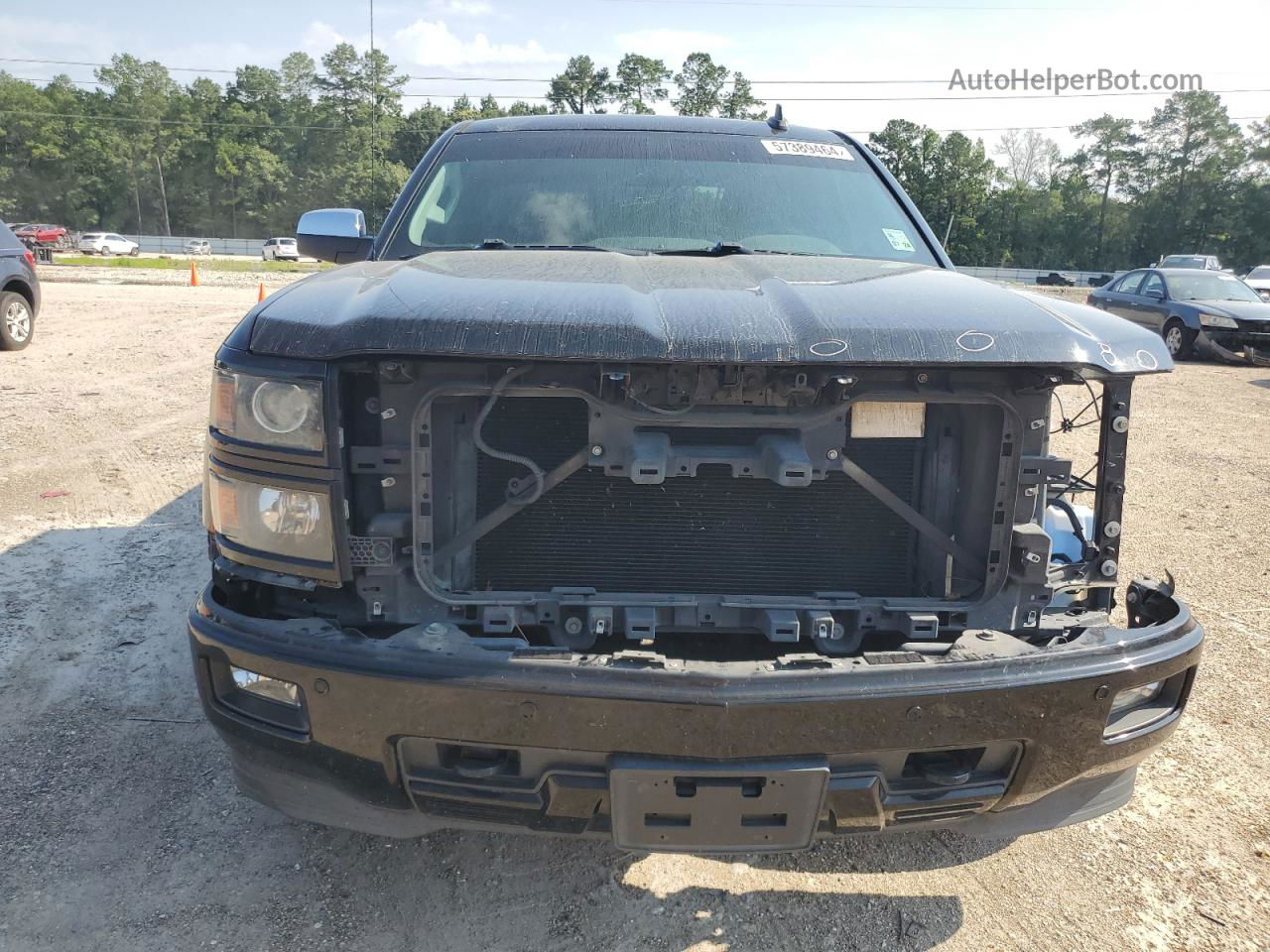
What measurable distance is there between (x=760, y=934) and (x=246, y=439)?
170 centimetres

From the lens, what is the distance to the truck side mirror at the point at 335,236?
3486 mm

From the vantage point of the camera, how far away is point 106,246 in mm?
48469

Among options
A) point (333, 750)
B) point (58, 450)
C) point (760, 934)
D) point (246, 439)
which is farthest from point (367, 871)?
point (58, 450)

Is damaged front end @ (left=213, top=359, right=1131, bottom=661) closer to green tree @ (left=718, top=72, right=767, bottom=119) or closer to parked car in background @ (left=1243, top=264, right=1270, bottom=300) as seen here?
parked car in background @ (left=1243, top=264, right=1270, bottom=300)

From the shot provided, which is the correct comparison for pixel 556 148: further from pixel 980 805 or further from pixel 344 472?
pixel 980 805

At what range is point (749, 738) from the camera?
174 cm

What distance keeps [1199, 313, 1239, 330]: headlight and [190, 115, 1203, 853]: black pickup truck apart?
14.1 metres

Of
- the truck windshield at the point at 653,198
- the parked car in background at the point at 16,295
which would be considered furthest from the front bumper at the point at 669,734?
the parked car in background at the point at 16,295

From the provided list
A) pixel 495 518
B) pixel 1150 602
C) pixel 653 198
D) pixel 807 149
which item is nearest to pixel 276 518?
pixel 495 518

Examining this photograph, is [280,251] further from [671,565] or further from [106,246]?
[671,565]

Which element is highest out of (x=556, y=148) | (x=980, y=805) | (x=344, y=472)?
(x=556, y=148)

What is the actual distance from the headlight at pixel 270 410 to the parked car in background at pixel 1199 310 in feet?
46.6

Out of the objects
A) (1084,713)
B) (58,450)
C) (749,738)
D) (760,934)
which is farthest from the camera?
(58,450)

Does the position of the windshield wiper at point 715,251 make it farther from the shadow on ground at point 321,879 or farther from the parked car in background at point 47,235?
the parked car in background at point 47,235
